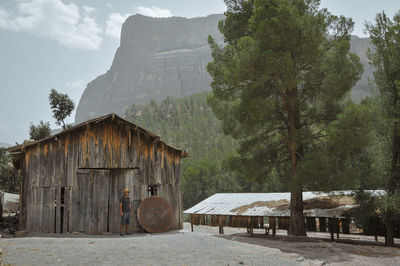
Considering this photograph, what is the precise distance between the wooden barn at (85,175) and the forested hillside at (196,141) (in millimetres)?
19481

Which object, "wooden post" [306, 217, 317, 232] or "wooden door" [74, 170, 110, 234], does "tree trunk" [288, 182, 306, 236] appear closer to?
"wooden post" [306, 217, 317, 232]

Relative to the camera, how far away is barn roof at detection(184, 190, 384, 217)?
17.9 m

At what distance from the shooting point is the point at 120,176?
15.7m

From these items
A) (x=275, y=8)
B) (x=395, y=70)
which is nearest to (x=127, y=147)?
(x=275, y=8)

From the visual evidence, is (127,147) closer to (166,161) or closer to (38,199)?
(166,161)

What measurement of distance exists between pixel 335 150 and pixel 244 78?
5.30 metres

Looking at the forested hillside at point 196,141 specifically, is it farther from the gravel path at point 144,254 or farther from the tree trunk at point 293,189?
the gravel path at point 144,254

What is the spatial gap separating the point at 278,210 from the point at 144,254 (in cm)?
1221

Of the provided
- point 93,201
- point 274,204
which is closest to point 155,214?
point 93,201

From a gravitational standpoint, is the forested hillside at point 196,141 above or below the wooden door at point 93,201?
above

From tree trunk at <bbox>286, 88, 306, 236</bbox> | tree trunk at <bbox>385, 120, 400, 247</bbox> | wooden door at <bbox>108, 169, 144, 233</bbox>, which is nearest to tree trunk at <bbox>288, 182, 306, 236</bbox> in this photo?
tree trunk at <bbox>286, 88, 306, 236</bbox>

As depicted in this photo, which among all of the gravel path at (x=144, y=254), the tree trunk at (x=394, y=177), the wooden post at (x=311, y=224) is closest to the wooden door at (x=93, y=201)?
the gravel path at (x=144, y=254)

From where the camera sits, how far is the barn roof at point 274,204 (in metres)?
17.9

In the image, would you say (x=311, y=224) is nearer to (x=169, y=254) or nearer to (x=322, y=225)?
(x=322, y=225)
